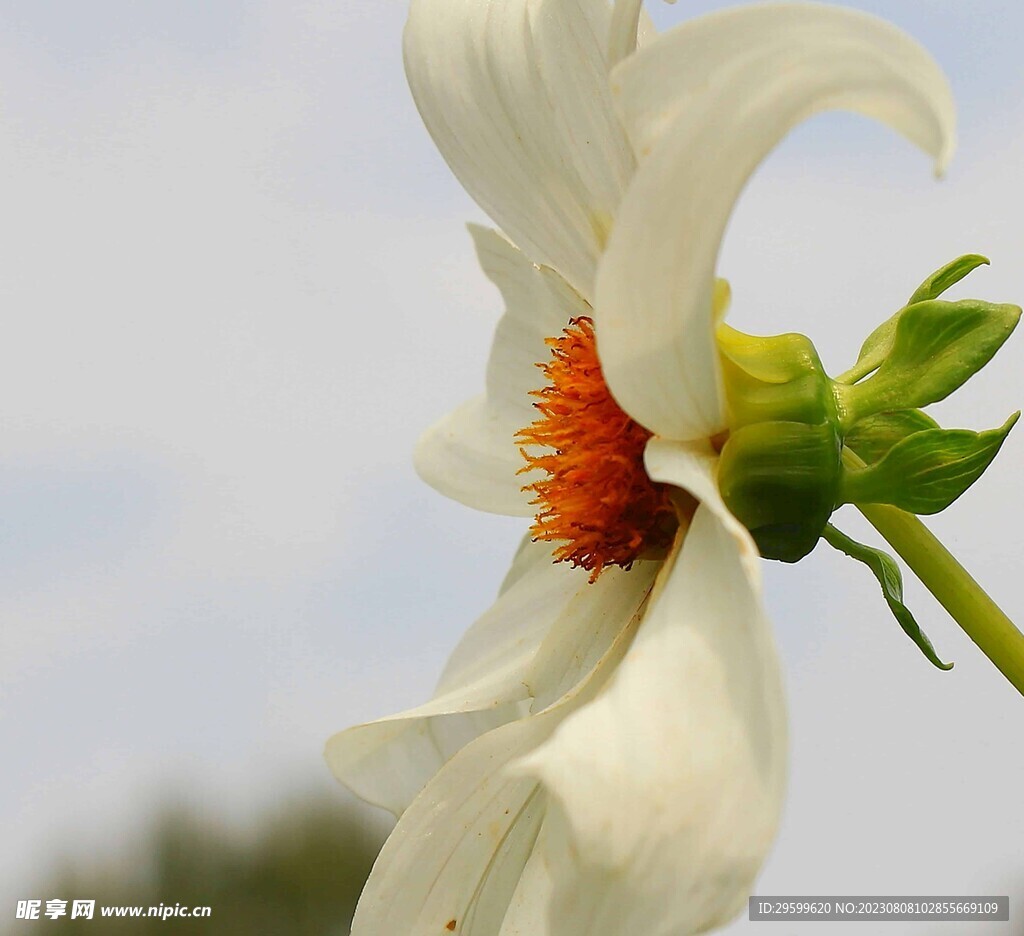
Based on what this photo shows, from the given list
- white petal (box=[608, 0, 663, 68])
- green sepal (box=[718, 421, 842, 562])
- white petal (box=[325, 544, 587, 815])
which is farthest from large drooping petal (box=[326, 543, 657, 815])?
white petal (box=[608, 0, 663, 68])

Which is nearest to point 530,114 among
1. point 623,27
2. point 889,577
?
point 623,27

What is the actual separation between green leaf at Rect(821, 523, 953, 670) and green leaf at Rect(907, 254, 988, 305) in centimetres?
9

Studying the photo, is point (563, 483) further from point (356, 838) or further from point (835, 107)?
point (356, 838)

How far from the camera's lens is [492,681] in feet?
1.85

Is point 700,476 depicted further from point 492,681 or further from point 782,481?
point 492,681

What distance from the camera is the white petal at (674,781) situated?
10.7 inches

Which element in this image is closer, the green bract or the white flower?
the white flower

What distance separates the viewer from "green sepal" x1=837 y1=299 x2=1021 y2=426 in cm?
45

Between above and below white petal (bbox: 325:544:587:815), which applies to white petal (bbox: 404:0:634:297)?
above

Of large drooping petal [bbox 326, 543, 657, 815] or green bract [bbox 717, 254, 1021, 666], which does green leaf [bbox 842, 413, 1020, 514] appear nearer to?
green bract [bbox 717, 254, 1021, 666]

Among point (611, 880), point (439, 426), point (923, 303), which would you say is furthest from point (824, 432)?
point (439, 426)

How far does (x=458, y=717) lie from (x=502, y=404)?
16 centimetres

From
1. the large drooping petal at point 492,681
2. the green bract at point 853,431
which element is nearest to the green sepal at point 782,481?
the green bract at point 853,431

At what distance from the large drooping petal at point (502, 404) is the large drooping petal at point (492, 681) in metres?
0.04
